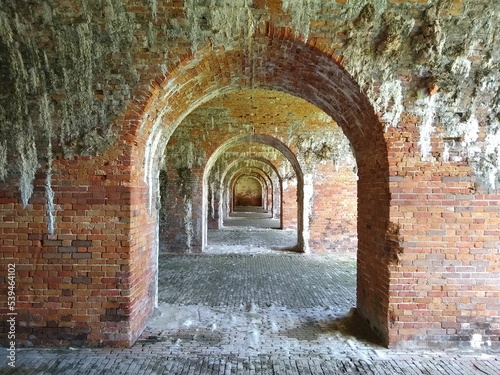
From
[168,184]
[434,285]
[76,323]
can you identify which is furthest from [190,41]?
[168,184]

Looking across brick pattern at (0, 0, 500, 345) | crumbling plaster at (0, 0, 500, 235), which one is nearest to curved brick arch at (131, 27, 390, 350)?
brick pattern at (0, 0, 500, 345)

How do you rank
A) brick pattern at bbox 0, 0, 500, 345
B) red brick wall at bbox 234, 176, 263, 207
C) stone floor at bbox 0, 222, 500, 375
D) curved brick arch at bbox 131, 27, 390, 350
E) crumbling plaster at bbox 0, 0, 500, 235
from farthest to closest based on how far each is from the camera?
red brick wall at bbox 234, 176, 263, 207 → curved brick arch at bbox 131, 27, 390, 350 → brick pattern at bbox 0, 0, 500, 345 → crumbling plaster at bbox 0, 0, 500, 235 → stone floor at bbox 0, 222, 500, 375

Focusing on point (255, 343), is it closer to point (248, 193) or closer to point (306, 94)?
point (306, 94)

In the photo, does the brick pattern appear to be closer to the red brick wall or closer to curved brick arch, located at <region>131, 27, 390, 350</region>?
curved brick arch, located at <region>131, 27, 390, 350</region>

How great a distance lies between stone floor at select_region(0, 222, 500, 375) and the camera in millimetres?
4156

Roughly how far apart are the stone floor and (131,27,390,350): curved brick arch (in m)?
0.55

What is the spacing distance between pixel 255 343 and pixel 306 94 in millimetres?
4100

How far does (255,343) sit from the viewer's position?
4820 mm

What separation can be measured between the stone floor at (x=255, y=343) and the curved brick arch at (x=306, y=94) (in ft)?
1.80

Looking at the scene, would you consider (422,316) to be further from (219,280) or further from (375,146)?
(219,280)

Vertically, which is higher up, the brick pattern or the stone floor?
the brick pattern

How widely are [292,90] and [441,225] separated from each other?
332 cm

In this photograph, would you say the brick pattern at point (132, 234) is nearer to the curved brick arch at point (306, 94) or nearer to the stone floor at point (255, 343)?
the curved brick arch at point (306, 94)

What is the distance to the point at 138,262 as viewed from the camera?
5.07m
